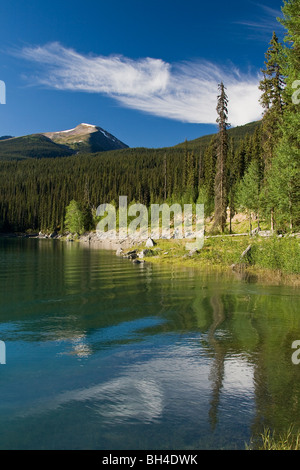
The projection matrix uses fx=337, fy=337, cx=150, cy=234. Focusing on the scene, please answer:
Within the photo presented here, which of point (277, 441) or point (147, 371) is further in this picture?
point (147, 371)

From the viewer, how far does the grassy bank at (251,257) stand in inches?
843

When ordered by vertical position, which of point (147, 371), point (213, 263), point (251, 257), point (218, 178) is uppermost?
point (218, 178)

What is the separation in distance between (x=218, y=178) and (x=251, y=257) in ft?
71.9

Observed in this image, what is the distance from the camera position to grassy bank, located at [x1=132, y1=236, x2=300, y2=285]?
2141 cm

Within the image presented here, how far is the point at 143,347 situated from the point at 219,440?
496cm

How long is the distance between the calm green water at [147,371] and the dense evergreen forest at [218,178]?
13.1 metres

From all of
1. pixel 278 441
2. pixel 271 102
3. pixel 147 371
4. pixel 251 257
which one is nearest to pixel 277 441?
pixel 278 441

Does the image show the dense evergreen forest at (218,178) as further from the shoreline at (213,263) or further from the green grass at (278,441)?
the green grass at (278,441)

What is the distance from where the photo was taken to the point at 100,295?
60.7 feet

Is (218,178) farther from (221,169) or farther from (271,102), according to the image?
(271,102)

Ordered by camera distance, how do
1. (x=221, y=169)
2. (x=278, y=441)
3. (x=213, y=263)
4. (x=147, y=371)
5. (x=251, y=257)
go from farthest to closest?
1. (x=221, y=169)
2. (x=213, y=263)
3. (x=251, y=257)
4. (x=147, y=371)
5. (x=278, y=441)

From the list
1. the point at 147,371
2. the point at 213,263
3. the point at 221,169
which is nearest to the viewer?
the point at 147,371

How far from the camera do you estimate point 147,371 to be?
868 cm
